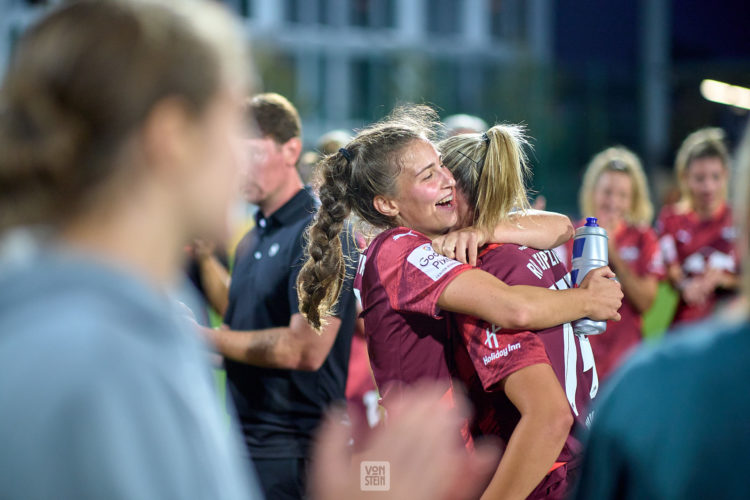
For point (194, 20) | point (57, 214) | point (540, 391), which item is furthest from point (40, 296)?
point (540, 391)

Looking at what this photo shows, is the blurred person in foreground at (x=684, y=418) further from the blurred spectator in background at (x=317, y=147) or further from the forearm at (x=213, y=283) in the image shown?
the blurred spectator in background at (x=317, y=147)

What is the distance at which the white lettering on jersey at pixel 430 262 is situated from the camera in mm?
2422

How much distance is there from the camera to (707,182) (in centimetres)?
620

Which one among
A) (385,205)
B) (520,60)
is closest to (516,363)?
(385,205)

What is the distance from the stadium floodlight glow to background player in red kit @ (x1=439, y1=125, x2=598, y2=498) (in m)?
20.0

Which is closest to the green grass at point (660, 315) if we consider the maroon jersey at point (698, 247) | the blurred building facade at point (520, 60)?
the maroon jersey at point (698, 247)

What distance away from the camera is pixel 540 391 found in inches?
91.8

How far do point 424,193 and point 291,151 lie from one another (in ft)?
4.64

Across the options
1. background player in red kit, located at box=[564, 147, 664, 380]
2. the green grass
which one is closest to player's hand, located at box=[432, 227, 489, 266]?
background player in red kit, located at box=[564, 147, 664, 380]

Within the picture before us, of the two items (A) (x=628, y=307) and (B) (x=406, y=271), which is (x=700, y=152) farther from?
(B) (x=406, y=271)

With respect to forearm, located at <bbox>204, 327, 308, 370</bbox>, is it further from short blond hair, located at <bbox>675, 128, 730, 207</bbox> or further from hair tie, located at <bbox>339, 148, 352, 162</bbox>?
short blond hair, located at <bbox>675, 128, 730, 207</bbox>

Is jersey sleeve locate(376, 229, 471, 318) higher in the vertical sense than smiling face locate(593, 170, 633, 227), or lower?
higher

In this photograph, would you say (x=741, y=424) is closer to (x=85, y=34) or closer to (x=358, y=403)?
(x=85, y=34)

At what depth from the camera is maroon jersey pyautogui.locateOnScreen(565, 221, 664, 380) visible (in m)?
5.43
